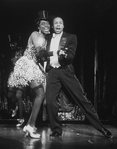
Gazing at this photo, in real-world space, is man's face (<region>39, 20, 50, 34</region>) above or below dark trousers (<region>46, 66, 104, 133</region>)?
above

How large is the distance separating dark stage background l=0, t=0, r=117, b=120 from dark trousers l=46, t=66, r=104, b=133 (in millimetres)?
1497

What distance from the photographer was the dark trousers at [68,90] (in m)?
3.45

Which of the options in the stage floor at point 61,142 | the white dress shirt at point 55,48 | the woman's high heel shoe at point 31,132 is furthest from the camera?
the white dress shirt at point 55,48

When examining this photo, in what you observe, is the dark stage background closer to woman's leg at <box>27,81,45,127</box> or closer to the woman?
the woman

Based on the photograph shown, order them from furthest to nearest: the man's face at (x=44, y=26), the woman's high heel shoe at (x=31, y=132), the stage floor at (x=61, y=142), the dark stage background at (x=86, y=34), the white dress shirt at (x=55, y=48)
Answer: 1. the dark stage background at (x=86, y=34)
2. the man's face at (x=44, y=26)
3. the white dress shirt at (x=55, y=48)
4. the woman's high heel shoe at (x=31, y=132)
5. the stage floor at (x=61, y=142)

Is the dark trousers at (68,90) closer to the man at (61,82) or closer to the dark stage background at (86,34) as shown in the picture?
the man at (61,82)

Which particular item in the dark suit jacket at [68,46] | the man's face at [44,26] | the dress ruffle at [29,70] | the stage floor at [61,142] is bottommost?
the stage floor at [61,142]

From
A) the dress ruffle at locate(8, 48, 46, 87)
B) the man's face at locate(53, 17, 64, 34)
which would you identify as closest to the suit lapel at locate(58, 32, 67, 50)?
the man's face at locate(53, 17, 64, 34)

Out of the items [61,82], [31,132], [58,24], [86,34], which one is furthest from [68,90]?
[86,34]

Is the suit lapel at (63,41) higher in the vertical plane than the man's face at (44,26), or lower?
lower

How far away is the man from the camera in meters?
3.45

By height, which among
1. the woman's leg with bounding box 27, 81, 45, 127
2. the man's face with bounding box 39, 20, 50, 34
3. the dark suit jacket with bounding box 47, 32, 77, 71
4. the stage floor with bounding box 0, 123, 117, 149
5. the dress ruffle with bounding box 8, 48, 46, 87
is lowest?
the stage floor with bounding box 0, 123, 117, 149

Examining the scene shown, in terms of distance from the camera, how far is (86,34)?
4996 mm

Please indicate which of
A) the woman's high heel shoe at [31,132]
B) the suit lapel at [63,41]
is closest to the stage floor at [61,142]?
the woman's high heel shoe at [31,132]
